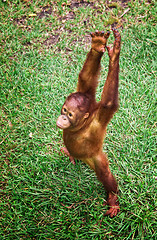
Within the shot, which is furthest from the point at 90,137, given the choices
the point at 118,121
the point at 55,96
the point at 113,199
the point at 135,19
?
the point at 135,19

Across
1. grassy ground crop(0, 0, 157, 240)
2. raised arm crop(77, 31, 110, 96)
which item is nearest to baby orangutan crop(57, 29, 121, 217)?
raised arm crop(77, 31, 110, 96)

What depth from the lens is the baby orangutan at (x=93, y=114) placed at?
2.24 meters

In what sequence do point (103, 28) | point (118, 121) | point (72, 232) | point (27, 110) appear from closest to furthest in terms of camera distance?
point (72, 232)
point (118, 121)
point (27, 110)
point (103, 28)

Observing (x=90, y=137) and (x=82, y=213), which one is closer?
(x=90, y=137)

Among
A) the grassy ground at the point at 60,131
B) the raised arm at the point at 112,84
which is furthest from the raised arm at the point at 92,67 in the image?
the grassy ground at the point at 60,131

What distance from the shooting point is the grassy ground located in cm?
A: 315

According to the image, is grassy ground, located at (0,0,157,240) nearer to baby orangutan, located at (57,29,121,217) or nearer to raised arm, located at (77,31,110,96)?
baby orangutan, located at (57,29,121,217)

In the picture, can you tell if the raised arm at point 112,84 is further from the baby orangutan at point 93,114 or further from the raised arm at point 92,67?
the raised arm at point 92,67

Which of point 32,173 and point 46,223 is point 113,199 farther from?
point 32,173

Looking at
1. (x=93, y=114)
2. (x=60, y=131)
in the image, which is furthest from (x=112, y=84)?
(x=60, y=131)

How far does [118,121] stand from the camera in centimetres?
381

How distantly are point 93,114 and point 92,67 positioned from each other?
0.50 meters

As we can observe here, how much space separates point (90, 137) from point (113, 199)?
0.95m

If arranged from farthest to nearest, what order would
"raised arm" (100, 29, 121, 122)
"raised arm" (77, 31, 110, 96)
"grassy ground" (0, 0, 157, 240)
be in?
1. "grassy ground" (0, 0, 157, 240)
2. "raised arm" (77, 31, 110, 96)
3. "raised arm" (100, 29, 121, 122)
